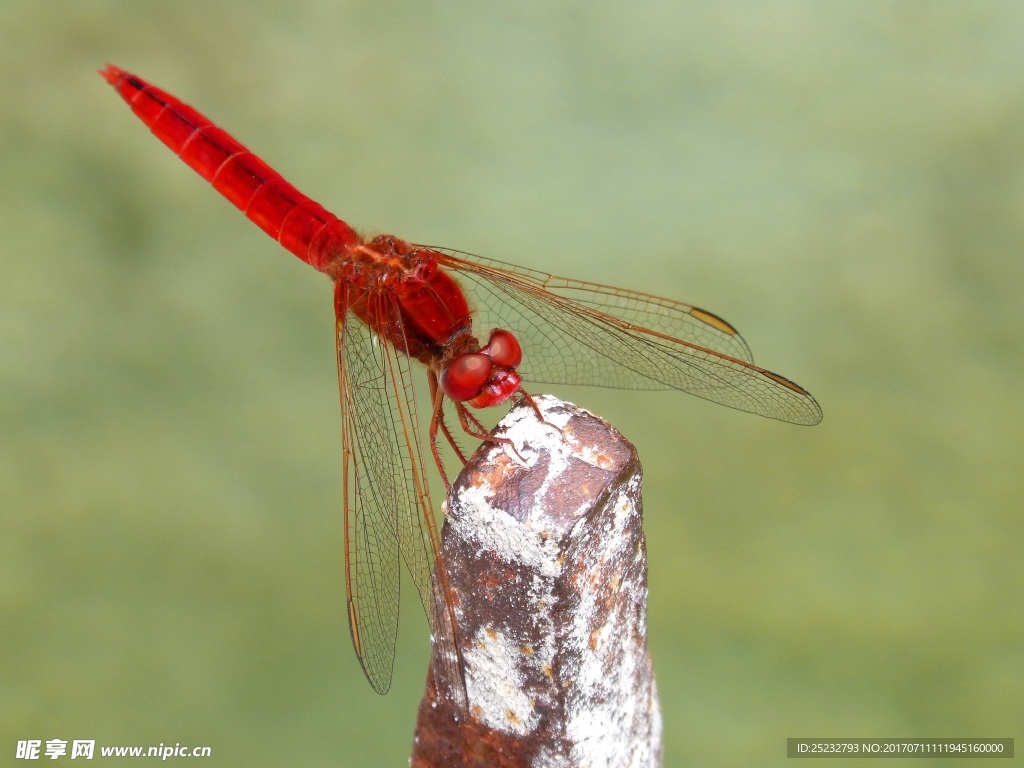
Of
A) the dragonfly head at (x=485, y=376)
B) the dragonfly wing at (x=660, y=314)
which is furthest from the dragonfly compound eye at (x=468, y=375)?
the dragonfly wing at (x=660, y=314)

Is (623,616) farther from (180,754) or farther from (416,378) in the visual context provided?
(180,754)

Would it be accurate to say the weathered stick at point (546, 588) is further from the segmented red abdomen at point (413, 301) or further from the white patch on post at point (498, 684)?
the segmented red abdomen at point (413, 301)

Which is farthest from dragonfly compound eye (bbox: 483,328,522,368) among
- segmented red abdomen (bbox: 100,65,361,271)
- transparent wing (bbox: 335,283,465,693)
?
segmented red abdomen (bbox: 100,65,361,271)

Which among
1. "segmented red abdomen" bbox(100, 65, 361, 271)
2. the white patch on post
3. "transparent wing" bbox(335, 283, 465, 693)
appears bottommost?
the white patch on post

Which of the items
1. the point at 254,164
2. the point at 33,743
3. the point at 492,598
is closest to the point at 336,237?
the point at 254,164

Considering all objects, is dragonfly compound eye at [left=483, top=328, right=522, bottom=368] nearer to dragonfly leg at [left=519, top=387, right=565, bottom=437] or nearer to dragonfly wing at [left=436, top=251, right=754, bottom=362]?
dragonfly leg at [left=519, top=387, right=565, bottom=437]

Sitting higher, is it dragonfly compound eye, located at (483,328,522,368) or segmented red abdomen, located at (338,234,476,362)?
segmented red abdomen, located at (338,234,476,362)

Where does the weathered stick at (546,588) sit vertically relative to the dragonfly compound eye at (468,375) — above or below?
below
